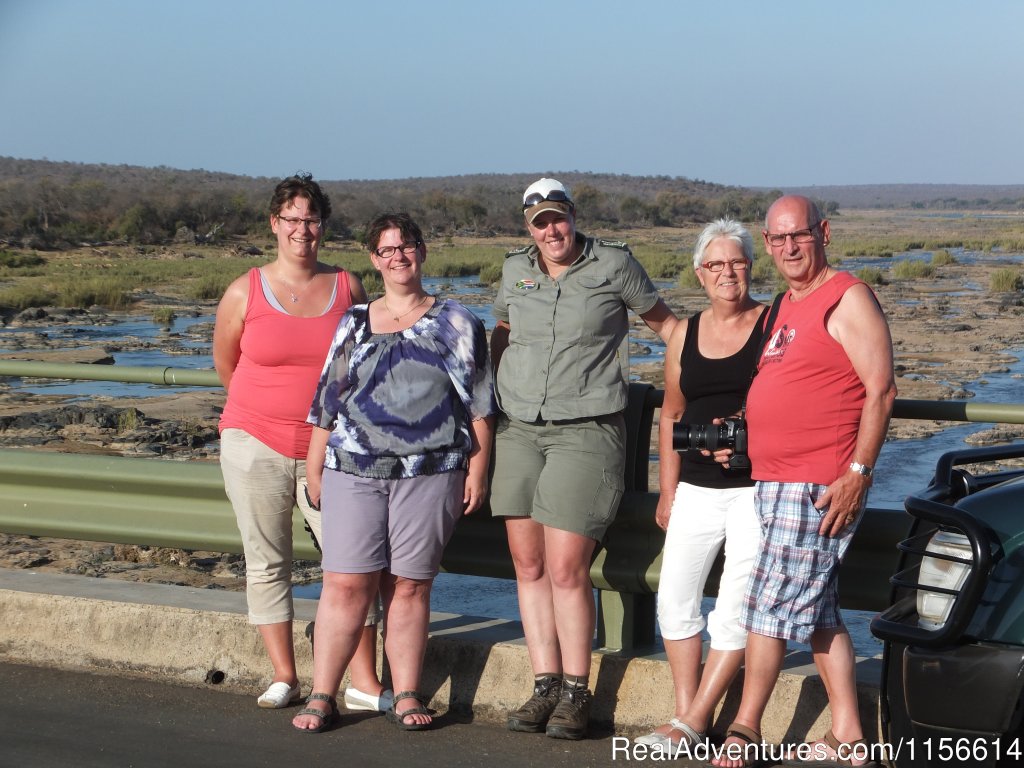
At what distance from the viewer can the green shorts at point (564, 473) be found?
14.5 feet

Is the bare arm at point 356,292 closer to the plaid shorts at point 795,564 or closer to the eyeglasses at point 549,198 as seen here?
the eyeglasses at point 549,198

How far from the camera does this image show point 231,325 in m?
4.81

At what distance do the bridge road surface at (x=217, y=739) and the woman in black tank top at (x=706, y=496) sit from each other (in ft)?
0.97

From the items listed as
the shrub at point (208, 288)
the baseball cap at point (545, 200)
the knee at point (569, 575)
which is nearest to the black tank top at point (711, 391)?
the knee at point (569, 575)

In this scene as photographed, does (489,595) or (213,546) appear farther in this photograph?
(489,595)

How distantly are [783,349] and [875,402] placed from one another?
0.33 m

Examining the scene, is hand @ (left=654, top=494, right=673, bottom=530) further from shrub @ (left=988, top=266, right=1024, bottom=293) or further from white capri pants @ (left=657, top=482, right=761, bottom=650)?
shrub @ (left=988, top=266, right=1024, bottom=293)

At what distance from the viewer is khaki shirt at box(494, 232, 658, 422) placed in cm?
448

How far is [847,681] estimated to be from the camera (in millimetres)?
4082

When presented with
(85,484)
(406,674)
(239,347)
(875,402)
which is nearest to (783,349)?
(875,402)

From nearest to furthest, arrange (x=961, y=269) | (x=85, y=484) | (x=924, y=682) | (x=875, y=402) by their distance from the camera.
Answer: (x=924, y=682) < (x=875, y=402) < (x=85, y=484) < (x=961, y=269)

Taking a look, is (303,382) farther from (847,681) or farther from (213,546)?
(847,681)

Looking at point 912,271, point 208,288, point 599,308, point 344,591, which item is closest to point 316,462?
point 344,591

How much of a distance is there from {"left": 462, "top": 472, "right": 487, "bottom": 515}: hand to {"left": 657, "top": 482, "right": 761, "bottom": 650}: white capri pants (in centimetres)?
67
